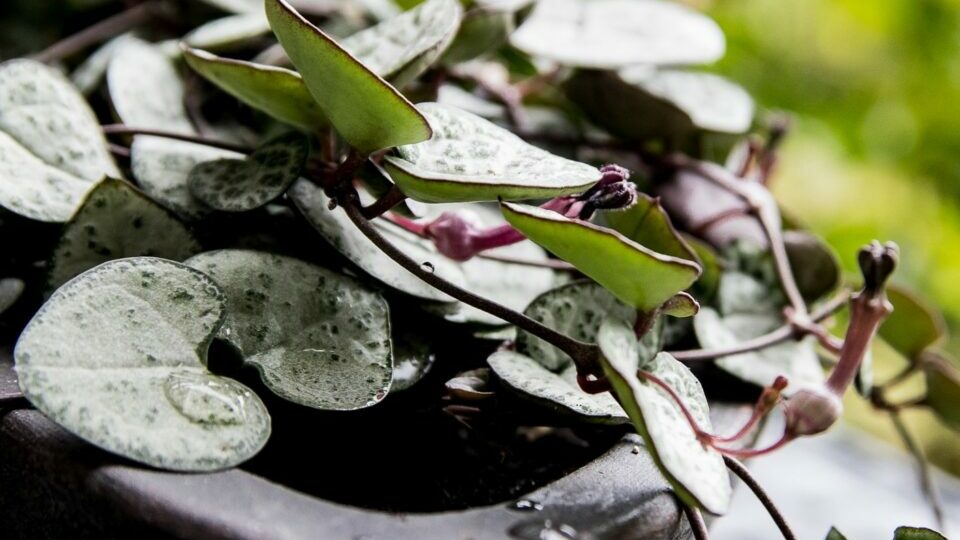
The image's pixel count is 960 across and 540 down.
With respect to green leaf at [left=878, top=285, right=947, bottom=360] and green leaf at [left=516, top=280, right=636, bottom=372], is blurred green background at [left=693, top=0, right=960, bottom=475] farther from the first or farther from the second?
green leaf at [left=516, top=280, right=636, bottom=372]

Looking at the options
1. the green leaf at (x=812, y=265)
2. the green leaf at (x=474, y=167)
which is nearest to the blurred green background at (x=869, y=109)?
the green leaf at (x=812, y=265)

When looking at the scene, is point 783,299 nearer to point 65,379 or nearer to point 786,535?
point 786,535

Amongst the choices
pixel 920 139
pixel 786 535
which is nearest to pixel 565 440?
pixel 786 535

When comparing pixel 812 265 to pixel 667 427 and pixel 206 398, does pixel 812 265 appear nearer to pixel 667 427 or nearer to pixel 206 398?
pixel 667 427

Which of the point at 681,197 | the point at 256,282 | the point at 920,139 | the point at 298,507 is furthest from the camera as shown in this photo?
the point at 920,139

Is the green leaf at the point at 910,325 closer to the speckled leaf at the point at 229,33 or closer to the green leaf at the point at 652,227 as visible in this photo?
the green leaf at the point at 652,227

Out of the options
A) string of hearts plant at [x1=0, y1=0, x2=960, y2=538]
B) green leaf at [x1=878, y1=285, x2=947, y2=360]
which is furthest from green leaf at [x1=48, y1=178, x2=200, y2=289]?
green leaf at [x1=878, y1=285, x2=947, y2=360]

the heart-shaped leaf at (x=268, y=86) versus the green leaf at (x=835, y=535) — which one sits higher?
the heart-shaped leaf at (x=268, y=86)
